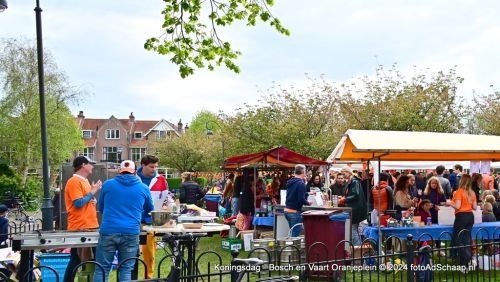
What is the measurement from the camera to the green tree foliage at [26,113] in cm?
3491

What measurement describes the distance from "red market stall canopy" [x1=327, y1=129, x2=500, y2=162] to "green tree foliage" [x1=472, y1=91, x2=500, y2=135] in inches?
1038

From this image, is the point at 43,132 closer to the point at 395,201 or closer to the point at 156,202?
the point at 156,202

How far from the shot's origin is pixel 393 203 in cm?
1158

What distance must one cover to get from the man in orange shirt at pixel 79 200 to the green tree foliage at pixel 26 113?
2899 cm

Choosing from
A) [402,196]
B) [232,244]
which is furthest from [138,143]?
[402,196]

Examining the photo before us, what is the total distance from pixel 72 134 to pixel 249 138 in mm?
11964

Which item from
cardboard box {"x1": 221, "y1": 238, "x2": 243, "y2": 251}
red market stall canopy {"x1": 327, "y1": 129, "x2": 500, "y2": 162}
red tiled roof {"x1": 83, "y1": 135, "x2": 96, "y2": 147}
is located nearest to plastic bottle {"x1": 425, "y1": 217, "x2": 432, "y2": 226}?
red market stall canopy {"x1": 327, "y1": 129, "x2": 500, "y2": 162}

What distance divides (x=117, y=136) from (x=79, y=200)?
82932 millimetres

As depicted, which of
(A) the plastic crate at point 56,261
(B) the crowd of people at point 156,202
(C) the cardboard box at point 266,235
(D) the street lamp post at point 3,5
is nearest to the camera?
(D) the street lamp post at point 3,5

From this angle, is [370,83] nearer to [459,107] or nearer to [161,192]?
[459,107]

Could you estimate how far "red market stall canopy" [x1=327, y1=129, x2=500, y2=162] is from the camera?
920 centimetres

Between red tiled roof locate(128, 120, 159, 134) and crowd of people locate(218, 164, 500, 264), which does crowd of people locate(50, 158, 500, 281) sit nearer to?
crowd of people locate(218, 164, 500, 264)

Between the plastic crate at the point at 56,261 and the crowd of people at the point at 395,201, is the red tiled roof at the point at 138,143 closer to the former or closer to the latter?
the crowd of people at the point at 395,201

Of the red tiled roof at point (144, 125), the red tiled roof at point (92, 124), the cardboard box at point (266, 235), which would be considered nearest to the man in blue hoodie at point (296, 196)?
the cardboard box at point (266, 235)
